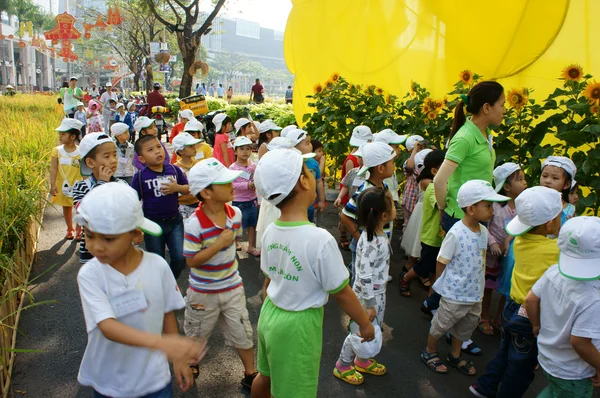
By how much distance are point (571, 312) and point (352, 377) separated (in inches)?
64.9

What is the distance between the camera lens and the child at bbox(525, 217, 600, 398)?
2.21m

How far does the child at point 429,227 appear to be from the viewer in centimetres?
438

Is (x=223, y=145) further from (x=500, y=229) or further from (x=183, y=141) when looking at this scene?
(x=500, y=229)

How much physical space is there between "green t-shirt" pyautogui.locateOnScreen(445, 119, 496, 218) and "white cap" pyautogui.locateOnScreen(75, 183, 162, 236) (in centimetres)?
258

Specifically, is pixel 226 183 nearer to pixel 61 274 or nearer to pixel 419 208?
pixel 419 208

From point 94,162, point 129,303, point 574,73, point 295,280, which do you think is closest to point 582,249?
point 295,280

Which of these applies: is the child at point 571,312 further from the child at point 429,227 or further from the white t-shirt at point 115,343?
the white t-shirt at point 115,343

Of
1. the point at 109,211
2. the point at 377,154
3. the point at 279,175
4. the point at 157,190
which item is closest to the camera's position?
the point at 109,211

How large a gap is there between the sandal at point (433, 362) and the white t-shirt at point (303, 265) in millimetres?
1775

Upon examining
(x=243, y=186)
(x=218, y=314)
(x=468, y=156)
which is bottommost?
(x=218, y=314)

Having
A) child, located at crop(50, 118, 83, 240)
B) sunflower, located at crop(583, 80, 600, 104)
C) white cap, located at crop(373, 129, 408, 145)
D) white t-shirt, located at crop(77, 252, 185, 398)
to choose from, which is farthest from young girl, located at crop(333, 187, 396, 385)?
child, located at crop(50, 118, 83, 240)

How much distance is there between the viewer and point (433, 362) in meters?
3.55

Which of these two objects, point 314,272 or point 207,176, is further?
point 207,176

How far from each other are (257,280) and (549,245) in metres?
3.23
